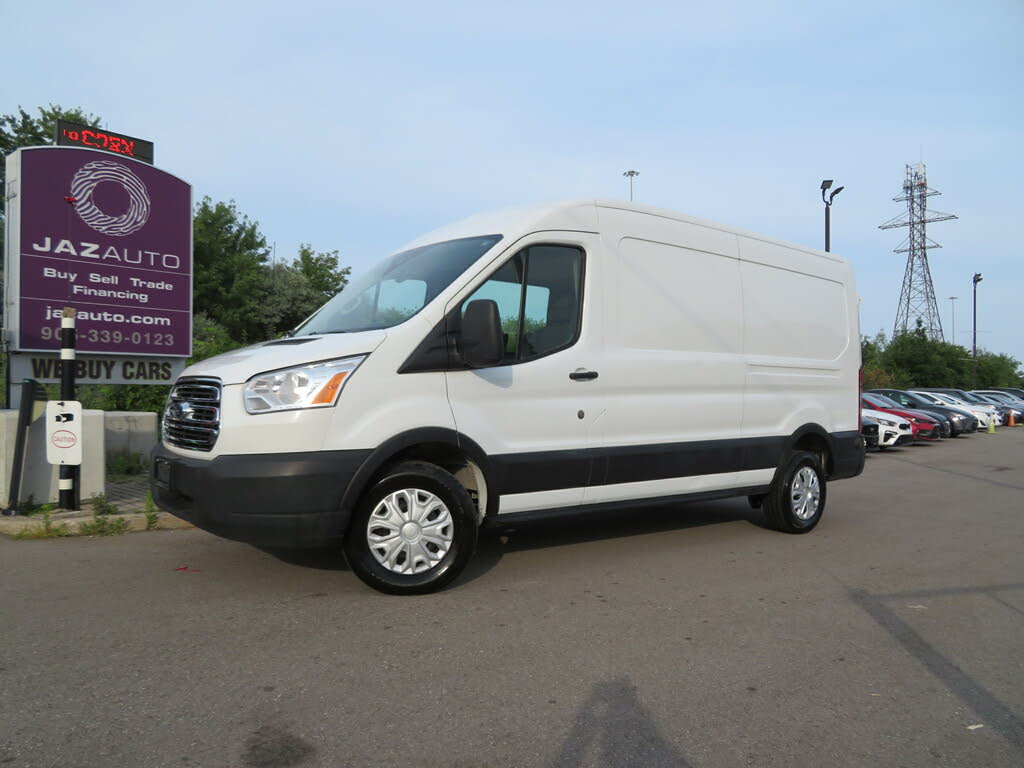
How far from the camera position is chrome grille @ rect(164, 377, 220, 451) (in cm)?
459

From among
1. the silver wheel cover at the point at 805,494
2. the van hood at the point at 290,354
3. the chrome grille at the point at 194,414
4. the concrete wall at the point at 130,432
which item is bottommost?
the silver wheel cover at the point at 805,494

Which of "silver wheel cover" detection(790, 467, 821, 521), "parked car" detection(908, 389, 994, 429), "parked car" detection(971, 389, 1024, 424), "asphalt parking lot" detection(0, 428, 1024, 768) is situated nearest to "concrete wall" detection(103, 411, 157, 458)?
"asphalt parking lot" detection(0, 428, 1024, 768)

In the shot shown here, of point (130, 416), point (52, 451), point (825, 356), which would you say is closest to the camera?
point (52, 451)

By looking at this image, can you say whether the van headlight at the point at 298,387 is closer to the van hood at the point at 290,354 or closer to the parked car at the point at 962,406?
the van hood at the point at 290,354

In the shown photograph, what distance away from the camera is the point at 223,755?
2740 mm

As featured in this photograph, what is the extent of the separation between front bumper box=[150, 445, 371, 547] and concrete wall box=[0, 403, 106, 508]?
3.35 metres

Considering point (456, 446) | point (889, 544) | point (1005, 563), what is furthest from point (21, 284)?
point (1005, 563)

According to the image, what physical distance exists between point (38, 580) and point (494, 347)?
3156mm

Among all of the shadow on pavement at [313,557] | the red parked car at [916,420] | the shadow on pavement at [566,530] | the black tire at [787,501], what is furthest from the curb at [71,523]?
the red parked car at [916,420]

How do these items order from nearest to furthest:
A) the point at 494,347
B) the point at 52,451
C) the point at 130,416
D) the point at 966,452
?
the point at 494,347 < the point at 52,451 < the point at 130,416 < the point at 966,452

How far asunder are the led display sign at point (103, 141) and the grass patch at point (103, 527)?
4.41 meters

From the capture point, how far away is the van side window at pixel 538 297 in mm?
5121

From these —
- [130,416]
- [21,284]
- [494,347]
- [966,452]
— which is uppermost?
[21,284]

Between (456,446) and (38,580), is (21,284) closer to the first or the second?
(38,580)
